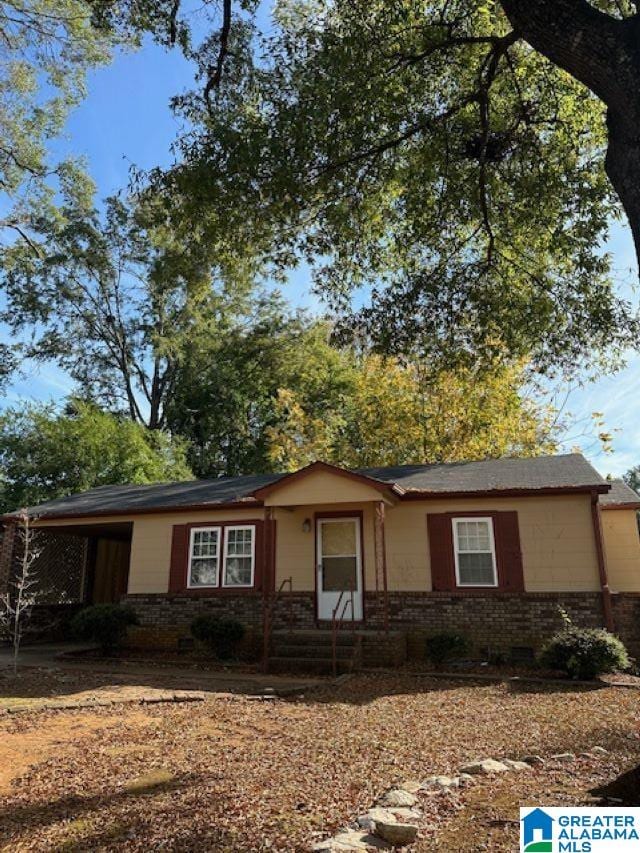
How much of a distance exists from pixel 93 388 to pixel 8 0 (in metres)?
18.6

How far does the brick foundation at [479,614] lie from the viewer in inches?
440

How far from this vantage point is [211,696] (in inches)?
330

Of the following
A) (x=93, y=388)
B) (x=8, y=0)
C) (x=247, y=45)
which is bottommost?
(x=247, y=45)

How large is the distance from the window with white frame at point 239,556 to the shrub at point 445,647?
13.5 ft

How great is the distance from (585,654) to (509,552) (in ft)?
8.58

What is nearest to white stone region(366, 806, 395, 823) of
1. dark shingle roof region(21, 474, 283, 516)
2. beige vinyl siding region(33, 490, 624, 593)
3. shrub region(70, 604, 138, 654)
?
beige vinyl siding region(33, 490, 624, 593)

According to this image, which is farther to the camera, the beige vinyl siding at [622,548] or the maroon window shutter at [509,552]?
the beige vinyl siding at [622,548]

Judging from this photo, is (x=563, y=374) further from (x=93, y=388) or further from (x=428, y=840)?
(x=93, y=388)

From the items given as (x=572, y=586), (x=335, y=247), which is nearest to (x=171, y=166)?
(x=335, y=247)

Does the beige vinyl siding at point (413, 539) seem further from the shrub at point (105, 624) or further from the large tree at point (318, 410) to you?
the large tree at point (318, 410)

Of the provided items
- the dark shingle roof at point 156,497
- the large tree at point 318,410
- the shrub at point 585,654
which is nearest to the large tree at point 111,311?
the large tree at point 318,410

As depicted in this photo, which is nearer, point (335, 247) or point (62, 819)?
point (62, 819)

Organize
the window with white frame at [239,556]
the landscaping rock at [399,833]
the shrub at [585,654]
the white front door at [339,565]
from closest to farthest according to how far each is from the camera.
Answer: the landscaping rock at [399,833] < the shrub at [585,654] < the white front door at [339,565] < the window with white frame at [239,556]

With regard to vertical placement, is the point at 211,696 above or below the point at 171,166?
below
